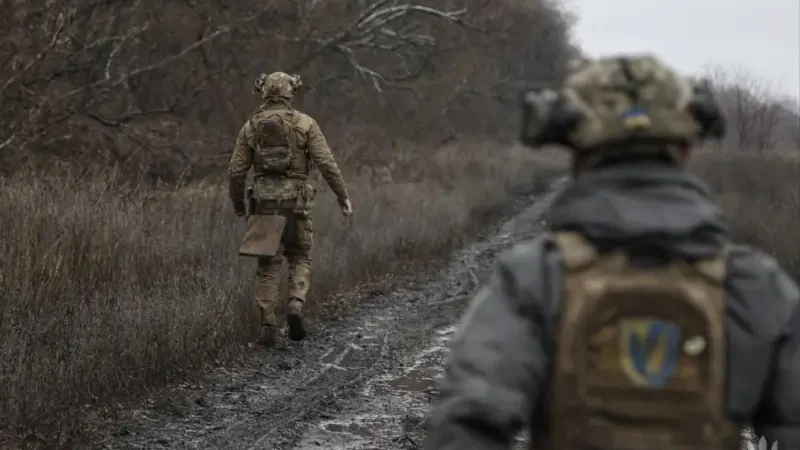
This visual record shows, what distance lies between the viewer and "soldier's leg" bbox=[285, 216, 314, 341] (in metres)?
7.71

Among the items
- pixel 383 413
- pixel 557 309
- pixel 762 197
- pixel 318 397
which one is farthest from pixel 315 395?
pixel 762 197

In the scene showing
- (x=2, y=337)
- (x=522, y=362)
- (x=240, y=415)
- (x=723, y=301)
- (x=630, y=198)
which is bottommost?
(x=240, y=415)

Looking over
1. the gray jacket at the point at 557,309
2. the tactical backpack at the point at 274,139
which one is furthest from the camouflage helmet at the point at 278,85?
the gray jacket at the point at 557,309

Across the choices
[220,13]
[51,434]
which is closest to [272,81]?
[51,434]

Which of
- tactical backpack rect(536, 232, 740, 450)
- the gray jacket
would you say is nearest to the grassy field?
the gray jacket

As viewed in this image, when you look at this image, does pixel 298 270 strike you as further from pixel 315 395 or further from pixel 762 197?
pixel 762 197

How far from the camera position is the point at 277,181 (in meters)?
7.58

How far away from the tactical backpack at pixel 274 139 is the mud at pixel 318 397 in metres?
1.45

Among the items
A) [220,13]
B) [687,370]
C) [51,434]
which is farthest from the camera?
[220,13]

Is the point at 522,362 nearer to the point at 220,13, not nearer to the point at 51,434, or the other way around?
the point at 51,434

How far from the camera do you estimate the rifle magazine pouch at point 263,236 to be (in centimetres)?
738

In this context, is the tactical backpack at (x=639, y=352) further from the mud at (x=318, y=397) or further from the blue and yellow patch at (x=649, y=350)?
the mud at (x=318, y=397)

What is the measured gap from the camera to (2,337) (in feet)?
18.4

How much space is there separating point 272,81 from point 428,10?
10.9 meters
